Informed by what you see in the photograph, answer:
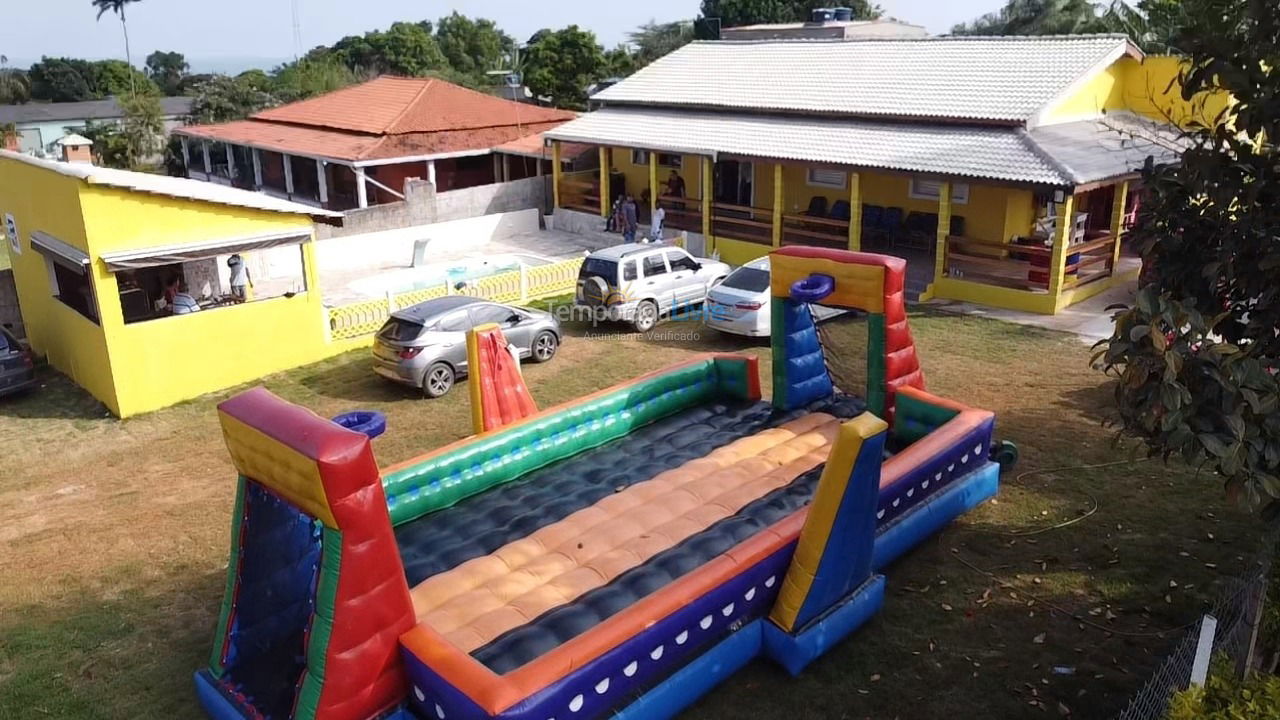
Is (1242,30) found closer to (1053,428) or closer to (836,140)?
(1053,428)

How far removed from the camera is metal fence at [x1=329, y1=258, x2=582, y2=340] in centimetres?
1628

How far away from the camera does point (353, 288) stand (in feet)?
67.4

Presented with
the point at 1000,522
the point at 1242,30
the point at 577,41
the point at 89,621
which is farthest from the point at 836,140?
the point at 577,41

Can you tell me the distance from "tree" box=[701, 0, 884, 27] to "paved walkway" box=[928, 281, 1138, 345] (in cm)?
5410

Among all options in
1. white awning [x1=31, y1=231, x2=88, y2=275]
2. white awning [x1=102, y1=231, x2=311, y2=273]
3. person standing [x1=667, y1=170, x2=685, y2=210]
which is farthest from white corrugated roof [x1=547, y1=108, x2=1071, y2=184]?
white awning [x1=31, y1=231, x2=88, y2=275]

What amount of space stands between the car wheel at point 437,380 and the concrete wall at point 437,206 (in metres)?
10.6

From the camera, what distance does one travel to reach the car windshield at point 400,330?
13.6 meters

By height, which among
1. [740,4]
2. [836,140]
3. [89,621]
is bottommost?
[89,621]

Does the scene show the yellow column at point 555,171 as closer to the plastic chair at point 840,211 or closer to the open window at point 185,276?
the plastic chair at point 840,211

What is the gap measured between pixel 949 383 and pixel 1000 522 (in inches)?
178

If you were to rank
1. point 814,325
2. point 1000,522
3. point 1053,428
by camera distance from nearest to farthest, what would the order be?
point 1000,522 < point 814,325 < point 1053,428

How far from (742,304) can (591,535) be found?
8092 millimetres

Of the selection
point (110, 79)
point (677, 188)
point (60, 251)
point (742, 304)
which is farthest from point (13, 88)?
point (742, 304)

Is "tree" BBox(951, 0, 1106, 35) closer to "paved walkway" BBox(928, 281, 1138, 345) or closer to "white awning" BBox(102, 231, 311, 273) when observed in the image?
"paved walkway" BBox(928, 281, 1138, 345)
